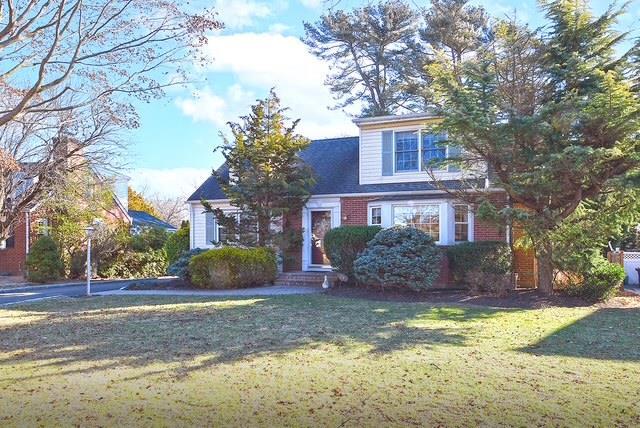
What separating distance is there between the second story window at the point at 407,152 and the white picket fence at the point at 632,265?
24.3 ft

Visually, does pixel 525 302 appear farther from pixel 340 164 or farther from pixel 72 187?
pixel 72 187

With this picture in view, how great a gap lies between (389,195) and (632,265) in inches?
322

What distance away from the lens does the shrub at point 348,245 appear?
49.4 ft

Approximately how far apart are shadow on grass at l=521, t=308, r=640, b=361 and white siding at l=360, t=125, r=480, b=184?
25.7 ft

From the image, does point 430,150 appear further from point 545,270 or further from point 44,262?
point 44,262

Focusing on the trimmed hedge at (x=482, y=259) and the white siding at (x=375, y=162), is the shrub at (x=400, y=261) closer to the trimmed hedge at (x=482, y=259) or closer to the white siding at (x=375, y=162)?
the trimmed hedge at (x=482, y=259)

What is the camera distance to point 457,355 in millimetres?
6855

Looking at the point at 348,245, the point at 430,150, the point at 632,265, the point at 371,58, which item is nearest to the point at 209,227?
the point at 348,245

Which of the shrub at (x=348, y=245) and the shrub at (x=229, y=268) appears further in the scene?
the shrub at (x=229, y=268)

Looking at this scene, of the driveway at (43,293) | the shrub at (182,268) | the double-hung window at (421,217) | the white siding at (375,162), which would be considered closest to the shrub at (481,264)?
the double-hung window at (421,217)

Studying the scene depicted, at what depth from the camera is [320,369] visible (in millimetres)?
6129

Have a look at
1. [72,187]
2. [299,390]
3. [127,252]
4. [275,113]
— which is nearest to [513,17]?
[275,113]

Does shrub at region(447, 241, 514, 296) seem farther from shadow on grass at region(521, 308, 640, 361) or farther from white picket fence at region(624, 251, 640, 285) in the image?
white picket fence at region(624, 251, 640, 285)

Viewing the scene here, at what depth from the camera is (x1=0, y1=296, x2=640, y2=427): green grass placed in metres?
4.57
